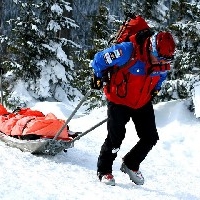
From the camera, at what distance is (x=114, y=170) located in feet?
16.7

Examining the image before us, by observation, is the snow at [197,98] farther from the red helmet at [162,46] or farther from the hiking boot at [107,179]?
the red helmet at [162,46]

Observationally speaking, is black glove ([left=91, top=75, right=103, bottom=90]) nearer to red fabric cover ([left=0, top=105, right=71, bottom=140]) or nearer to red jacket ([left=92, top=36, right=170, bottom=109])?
red jacket ([left=92, top=36, right=170, bottom=109])

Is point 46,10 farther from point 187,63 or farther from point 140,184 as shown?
point 140,184

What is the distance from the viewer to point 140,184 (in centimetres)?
449

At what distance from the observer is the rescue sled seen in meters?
4.95

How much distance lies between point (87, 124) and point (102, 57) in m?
4.21

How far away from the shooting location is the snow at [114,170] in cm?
379

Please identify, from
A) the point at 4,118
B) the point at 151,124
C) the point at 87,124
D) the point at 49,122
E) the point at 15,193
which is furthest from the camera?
the point at 87,124

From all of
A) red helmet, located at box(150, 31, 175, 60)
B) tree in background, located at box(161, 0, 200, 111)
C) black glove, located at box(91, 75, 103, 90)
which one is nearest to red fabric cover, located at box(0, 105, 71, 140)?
black glove, located at box(91, 75, 103, 90)

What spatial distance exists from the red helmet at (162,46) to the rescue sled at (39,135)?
49.6 inches

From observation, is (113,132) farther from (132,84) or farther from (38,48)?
(38,48)

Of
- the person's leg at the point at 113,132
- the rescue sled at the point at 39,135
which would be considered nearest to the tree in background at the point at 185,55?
the rescue sled at the point at 39,135

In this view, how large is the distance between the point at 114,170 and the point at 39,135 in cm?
104

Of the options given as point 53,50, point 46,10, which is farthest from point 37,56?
point 46,10
